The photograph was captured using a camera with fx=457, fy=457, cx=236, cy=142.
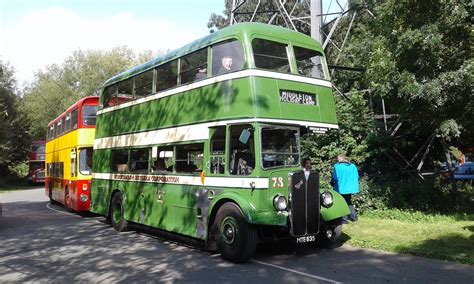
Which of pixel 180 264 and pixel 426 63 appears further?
pixel 426 63

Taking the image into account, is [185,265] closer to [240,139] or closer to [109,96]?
[240,139]

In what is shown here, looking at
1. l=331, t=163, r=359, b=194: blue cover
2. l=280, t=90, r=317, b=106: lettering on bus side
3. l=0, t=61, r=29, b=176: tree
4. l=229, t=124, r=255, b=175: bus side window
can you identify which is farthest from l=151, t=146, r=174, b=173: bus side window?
l=0, t=61, r=29, b=176: tree

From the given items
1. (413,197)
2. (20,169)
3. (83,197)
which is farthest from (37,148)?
(413,197)

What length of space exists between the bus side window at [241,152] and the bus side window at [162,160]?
88.9 inches

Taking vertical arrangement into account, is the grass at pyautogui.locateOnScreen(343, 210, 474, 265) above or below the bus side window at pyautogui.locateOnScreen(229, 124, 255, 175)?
below

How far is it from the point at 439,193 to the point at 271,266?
690cm

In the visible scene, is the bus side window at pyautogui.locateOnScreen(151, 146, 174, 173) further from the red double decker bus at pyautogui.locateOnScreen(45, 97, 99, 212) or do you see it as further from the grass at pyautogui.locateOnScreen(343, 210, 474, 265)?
the red double decker bus at pyautogui.locateOnScreen(45, 97, 99, 212)

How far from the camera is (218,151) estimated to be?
8820mm

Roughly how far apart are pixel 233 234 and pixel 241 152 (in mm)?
1493

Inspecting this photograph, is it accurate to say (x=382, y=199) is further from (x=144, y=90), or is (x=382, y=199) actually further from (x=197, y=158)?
(x=144, y=90)

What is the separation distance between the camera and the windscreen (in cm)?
816

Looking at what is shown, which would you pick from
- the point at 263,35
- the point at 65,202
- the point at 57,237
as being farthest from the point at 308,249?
the point at 65,202

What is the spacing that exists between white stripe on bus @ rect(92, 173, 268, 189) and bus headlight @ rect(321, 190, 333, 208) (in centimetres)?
155

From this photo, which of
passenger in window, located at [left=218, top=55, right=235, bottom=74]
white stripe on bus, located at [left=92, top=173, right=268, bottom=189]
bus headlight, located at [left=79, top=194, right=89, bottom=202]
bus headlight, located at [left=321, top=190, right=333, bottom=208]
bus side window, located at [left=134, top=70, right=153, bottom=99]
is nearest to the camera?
white stripe on bus, located at [left=92, top=173, right=268, bottom=189]
